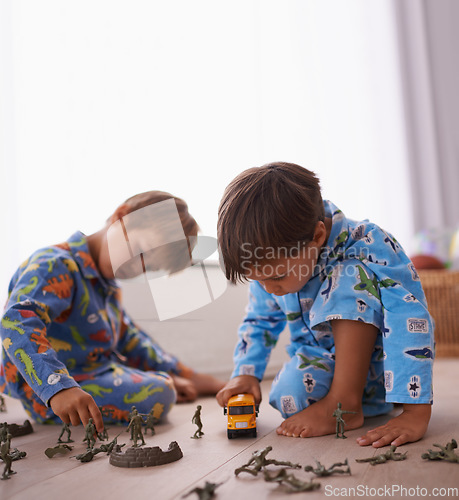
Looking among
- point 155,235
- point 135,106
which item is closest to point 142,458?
point 155,235

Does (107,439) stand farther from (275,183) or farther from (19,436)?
(275,183)

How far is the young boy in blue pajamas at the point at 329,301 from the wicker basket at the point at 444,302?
100 centimetres

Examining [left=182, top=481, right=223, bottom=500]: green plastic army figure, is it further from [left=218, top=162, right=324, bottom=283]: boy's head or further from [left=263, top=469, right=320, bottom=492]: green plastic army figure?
[left=218, top=162, right=324, bottom=283]: boy's head

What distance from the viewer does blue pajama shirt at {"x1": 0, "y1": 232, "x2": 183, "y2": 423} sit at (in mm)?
1033

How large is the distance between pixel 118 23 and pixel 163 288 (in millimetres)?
863

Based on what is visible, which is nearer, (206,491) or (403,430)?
(206,491)

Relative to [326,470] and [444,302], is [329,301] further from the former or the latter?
[444,302]

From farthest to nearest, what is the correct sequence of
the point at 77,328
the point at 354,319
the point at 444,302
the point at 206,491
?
1. the point at 444,302
2. the point at 77,328
3. the point at 354,319
4. the point at 206,491

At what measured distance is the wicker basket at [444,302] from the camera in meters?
1.93

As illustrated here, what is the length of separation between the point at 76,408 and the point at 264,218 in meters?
0.40

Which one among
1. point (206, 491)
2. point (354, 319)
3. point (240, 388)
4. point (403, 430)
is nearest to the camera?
point (206, 491)

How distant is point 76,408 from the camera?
85cm

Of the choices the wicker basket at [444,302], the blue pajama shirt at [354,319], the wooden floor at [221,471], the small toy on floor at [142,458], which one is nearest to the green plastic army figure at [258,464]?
the wooden floor at [221,471]

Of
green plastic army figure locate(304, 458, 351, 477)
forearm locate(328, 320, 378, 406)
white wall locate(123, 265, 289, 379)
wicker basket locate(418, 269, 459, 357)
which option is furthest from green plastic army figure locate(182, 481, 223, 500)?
wicker basket locate(418, 269, 459, 357)
